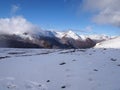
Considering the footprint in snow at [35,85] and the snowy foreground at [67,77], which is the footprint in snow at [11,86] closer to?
the snowy foreground at [67,77]

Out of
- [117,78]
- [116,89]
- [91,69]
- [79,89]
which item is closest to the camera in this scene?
[116,89]

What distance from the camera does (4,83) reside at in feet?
51.1

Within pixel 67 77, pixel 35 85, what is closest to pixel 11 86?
pixel 35 85

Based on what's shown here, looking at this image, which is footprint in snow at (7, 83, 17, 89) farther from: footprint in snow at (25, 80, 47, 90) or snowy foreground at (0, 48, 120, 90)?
footprint in snow at (25, 80, 47, 90)

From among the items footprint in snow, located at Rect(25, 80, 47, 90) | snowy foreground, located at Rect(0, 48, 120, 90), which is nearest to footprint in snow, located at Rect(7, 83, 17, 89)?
snowy foreground, located at Rect(0, 48, 120, 90)

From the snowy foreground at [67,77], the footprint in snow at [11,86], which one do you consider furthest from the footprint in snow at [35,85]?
the footprint in snow at [11,86]

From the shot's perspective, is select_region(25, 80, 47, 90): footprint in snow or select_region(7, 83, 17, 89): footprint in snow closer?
select_region(25, 80, 47, 90): footprint in snow

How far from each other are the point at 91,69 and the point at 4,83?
7022 millimetres

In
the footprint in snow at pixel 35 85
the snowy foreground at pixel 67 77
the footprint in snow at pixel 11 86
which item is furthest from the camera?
the footprint in snow at pixel 11 86

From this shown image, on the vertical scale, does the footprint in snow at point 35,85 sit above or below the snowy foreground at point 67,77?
below

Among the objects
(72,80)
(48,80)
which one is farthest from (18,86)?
(72,80)

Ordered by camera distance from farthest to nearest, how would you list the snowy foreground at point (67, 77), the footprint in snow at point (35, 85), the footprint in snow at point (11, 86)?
the footprint in snow at point (11, 86) → the footprint in snow at point (35, 85) → the snowy foreground at point (67, 77)

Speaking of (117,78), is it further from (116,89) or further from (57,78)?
(57,78)

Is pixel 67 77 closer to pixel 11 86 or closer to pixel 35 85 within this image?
pixel 35 85
